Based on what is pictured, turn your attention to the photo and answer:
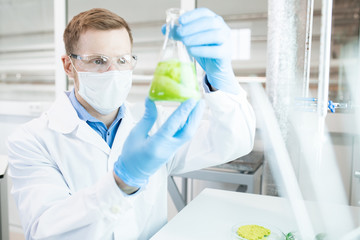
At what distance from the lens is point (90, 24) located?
108 cm

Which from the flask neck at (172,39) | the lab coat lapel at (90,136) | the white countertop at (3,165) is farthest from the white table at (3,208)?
the flask neck at (172,39)

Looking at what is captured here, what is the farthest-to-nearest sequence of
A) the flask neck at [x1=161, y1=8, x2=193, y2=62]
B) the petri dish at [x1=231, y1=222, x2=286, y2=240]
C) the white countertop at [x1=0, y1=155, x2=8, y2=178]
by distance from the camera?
the white countertop at [x1=0, y1=155, x2=8, y2=178] < the petri dish at [x1=231, y1=222, x2=286, y2=240] < the flask neck at [x1=161, y1=8, x2=193, y2=62]

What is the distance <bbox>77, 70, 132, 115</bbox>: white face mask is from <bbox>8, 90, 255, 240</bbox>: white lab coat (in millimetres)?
89

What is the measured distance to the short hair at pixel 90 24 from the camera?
42.2 inches

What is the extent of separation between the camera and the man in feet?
2.50

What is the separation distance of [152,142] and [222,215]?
540mm

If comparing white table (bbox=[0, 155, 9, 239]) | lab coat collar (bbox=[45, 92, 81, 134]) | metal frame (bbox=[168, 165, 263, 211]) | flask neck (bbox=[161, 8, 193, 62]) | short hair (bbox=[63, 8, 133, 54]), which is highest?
short hair (bbox=[63, 8, 133, 54])

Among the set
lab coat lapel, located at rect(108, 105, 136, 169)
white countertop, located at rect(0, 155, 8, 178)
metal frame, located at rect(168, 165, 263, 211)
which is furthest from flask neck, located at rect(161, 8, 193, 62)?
white countertop, located at rect(0, 155, 8, 178)

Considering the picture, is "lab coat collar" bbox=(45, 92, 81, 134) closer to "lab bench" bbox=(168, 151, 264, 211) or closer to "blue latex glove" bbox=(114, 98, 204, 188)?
"blue latex glove" bbox=(114, 98, 204, 188)

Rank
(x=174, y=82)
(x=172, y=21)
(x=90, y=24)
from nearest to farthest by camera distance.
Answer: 1. (x=174, y=82)
2. (x=172, y=21)
3. (x=90, y=24)

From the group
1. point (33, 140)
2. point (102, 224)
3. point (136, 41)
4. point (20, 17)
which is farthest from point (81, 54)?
point (20, 17)


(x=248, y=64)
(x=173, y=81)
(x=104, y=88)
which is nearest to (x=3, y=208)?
(x=104, y=88)

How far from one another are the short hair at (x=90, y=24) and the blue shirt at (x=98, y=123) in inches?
8.0

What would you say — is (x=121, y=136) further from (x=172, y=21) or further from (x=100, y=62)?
(x=172, y=21)
